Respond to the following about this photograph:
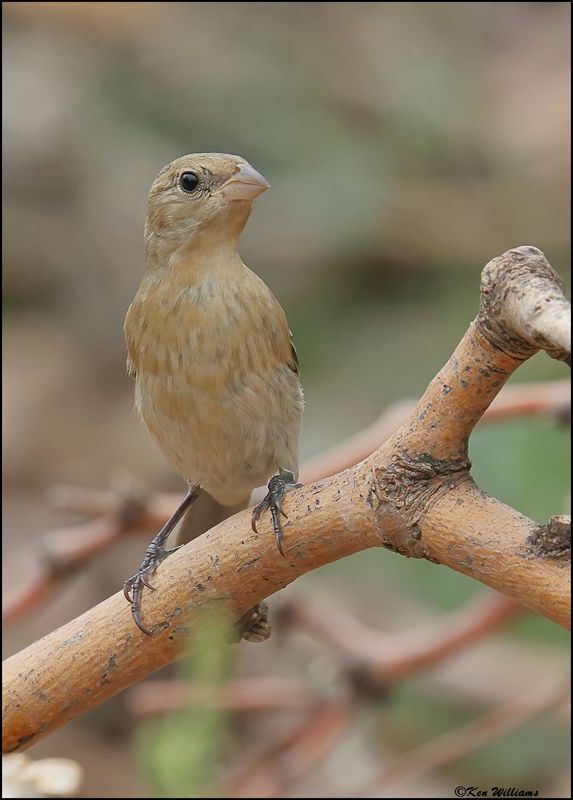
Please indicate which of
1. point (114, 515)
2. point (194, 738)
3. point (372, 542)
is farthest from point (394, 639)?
point (194, 738)

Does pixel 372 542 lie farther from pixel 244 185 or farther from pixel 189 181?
pixel 189 181

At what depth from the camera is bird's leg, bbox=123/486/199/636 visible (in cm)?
165

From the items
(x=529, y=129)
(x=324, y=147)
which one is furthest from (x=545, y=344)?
(x=529, y=129)

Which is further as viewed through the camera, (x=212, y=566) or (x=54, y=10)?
(x=54, y=10)

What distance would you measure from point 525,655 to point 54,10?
4571 mm

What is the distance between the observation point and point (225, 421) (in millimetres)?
2199

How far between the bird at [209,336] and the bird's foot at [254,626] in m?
0.31

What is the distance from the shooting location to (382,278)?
19.7ft

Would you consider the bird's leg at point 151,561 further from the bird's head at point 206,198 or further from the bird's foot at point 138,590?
the bird's head at point 206,198

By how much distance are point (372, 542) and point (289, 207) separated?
4.50m

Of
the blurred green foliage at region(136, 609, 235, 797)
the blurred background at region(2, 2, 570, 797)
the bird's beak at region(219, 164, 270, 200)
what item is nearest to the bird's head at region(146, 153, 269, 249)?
the bird's beak at region(219, 164, 270, 200)

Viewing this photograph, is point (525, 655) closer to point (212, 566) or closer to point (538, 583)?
point (212, 566)

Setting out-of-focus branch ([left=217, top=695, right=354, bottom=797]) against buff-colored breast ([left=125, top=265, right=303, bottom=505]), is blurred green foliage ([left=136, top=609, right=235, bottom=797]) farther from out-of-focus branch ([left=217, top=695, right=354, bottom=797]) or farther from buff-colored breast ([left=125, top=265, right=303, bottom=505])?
out-of-focus branch ([left=217, top=695, right=354, bottom=797])

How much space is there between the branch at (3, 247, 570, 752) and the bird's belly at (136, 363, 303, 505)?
1.59 feet
